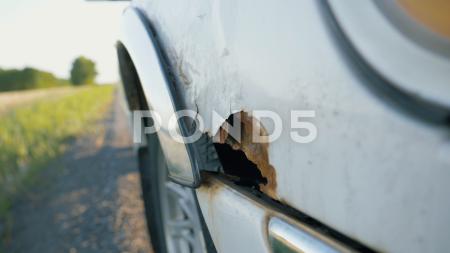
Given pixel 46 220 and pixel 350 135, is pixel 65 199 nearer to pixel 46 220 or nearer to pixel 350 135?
pixel 46 220

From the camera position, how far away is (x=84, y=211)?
3.90 metres

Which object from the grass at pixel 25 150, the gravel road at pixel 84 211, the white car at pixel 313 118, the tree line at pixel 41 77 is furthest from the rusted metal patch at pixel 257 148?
the tree line at pixel 41 77

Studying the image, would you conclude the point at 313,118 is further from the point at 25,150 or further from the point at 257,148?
the point at 25,150

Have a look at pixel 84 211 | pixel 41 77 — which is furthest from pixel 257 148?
pixel 41 77

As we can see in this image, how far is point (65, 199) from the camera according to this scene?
14.3 feet

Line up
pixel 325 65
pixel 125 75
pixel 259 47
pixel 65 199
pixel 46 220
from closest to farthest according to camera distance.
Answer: pixel 325 65, pixel 259 47, pixel 125 75, pixel 46 220, pixel 65 199

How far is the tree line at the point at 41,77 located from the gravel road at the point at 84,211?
77.5 metres

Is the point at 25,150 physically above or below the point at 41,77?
below

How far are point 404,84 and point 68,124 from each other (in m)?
11.4

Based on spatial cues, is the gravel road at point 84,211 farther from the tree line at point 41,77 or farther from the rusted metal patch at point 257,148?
the tree line at point 41,77

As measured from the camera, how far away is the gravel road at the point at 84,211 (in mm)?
3209

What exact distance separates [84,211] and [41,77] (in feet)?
274

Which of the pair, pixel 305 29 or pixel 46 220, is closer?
pixel 305 29

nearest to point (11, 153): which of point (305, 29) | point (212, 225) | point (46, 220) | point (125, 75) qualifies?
point (46, 220)
